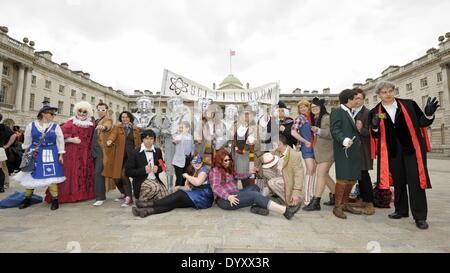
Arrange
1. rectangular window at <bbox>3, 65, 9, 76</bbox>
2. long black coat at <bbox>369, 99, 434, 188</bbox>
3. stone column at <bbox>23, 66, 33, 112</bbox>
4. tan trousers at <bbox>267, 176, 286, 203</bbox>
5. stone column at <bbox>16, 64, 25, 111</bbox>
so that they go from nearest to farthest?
long black coat at <bbox>369, 99, 434, 188</bbox> < tan trousers at <bbox>267, 176, 286, 203</bbox> < rectangular window at <bbox>3, 65, 9, 76</bbox> < stone column at <bbox>16, 64, 25, 111</bbox> < stone column at <bbox>23, 66, 33, 112</bbox>

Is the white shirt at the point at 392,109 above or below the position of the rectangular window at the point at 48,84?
below

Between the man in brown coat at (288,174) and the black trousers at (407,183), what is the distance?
137 cm

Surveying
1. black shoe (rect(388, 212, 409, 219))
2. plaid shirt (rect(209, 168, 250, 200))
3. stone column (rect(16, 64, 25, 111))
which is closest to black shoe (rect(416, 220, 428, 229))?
black shoe (rect(388, 212, 409, 219))

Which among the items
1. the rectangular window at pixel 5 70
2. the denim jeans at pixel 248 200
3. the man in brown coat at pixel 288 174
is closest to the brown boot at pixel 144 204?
the denim jeans at pixel 248 200

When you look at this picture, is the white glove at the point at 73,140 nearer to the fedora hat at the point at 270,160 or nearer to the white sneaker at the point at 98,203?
the white sneaker at the point at 98,203

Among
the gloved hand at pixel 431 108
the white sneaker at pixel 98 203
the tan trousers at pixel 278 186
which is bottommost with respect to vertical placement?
the white sneaker at pixel 98 203

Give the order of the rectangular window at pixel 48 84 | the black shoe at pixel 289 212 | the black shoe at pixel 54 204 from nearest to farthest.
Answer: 1. the black shoe at pixel 289 212
2. the black shoe at pixel 54 204
3. the rectangular window at pixel 48 84

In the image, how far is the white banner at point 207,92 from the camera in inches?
270

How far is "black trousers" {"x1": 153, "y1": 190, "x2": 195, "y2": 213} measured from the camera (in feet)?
12.8

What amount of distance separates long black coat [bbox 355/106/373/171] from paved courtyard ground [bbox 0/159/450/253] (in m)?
0.85

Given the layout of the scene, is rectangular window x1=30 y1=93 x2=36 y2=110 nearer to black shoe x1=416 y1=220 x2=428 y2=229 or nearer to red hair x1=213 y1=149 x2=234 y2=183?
red hair x1=213 y1=149 x2=234 y2=183

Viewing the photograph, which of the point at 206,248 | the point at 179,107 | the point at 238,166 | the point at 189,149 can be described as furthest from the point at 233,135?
the point at 206,248
